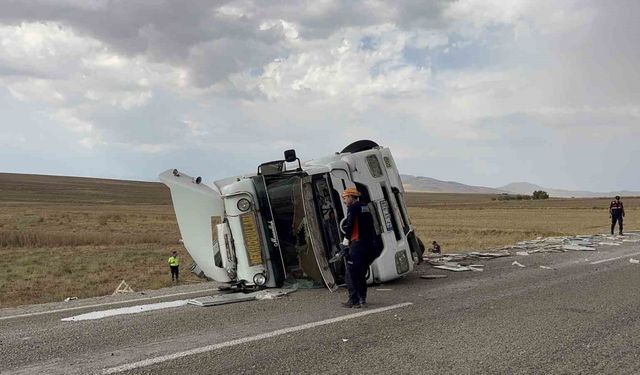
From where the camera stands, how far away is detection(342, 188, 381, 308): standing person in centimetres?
695

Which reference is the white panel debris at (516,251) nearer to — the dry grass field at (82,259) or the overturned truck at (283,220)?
→ the overturned truck at (283,220)

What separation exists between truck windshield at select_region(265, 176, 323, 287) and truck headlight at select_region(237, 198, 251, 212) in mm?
363

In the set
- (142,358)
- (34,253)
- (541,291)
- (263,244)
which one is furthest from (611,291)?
(34,253)

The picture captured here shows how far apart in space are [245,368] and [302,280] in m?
3.92

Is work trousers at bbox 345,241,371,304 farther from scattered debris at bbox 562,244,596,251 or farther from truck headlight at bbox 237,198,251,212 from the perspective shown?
scattered debris at bbox 562,244,596,251

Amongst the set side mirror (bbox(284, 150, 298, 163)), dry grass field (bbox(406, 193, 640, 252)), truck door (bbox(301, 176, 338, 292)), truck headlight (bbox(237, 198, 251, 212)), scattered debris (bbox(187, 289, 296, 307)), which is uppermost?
side mirror (bbox(284, 150, 298, 163))

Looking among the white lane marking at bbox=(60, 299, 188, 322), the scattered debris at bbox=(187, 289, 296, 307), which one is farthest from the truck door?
the white lane marking at bbox=(60, 299, 188, 322)

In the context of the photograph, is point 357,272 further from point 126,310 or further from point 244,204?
point 126,310

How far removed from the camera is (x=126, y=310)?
6973 millimetres

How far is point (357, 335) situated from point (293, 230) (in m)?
3.09

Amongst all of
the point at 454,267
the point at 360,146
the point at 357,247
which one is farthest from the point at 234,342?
the point at 454,267

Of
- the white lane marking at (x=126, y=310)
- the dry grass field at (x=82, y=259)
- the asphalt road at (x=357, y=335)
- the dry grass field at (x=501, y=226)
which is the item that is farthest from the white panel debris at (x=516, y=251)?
the dry grass field at (x=82, y=259)

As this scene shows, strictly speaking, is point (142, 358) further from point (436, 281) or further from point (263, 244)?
point (436, 281)

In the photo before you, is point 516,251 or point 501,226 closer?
point 516,251
